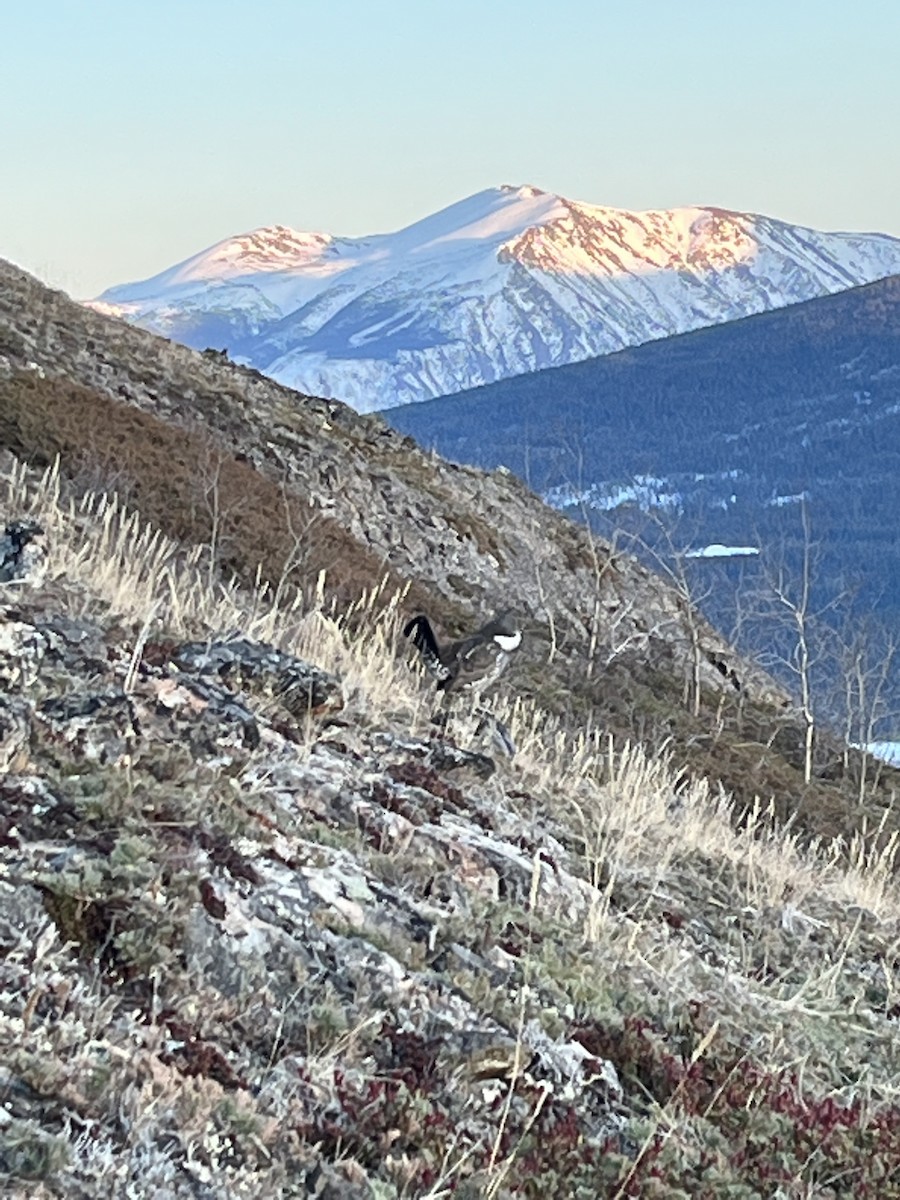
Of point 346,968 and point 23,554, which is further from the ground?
point 23,554

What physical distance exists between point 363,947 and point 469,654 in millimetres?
3849

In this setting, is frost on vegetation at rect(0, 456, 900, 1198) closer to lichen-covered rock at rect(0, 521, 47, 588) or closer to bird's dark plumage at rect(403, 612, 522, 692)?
lichen-covered rock at rect(0, 521, 47, 588)

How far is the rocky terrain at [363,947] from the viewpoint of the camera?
119 inches

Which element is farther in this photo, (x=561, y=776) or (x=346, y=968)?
(x=561, y=776)

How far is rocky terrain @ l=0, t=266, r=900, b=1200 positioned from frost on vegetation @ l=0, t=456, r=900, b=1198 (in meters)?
0.01

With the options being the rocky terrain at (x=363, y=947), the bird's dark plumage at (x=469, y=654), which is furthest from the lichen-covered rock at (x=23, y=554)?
the bird's dark plumage at (x=469, y=654)

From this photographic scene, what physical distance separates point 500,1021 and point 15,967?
1314 millimetres

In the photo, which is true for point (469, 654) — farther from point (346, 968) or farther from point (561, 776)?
point (346, 968)

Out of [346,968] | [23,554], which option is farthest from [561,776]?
[346,968]

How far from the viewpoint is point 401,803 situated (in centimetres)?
501

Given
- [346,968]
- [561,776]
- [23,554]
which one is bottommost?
[561,776]

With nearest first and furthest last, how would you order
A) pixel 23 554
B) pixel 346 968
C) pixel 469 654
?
pixel 346 968 < pixel 23 554 < pixel 469 654

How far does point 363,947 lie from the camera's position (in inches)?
150

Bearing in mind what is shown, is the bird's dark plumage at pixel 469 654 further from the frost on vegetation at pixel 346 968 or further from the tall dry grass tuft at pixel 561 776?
the frost on vegetation at pixel 346 968
